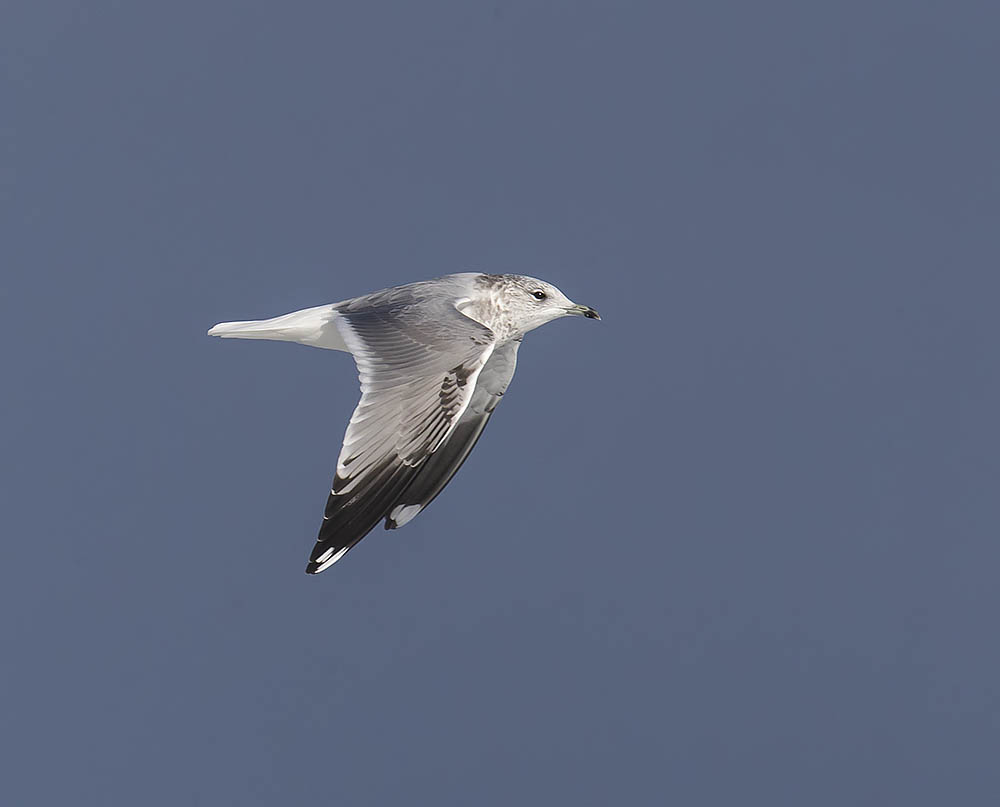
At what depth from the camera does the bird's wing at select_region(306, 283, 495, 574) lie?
4.53m

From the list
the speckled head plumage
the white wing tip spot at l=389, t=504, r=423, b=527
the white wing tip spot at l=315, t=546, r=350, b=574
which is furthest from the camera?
the speckled head plumage

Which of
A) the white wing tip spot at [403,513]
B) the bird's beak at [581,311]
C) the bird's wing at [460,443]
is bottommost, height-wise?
the white wing tip spot at [403,513]

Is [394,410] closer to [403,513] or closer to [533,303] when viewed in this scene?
[403,513]

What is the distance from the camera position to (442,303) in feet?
17.2

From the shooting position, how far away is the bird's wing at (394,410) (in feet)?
14.9

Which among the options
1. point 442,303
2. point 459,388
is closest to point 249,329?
point 442,303

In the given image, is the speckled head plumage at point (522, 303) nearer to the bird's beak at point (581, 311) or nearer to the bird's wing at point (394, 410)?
the bird's beak at point (581, 311)

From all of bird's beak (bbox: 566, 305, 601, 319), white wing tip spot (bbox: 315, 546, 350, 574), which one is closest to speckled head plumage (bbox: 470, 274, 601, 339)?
bird's beak (bbox: 566, 305, 601, 319)

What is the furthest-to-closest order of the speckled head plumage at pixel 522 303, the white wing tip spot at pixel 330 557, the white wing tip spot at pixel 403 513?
the speckled head plumage at pixel 522 303 → the white wing tip spot at pixel 403 513 → the white wing tip spot at pixel 330 557

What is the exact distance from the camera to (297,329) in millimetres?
5410

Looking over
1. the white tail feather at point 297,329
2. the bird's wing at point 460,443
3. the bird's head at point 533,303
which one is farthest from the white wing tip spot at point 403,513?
the bird's head at point 533,303

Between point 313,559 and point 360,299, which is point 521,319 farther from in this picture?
point 313,559

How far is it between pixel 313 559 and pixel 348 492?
222 mm

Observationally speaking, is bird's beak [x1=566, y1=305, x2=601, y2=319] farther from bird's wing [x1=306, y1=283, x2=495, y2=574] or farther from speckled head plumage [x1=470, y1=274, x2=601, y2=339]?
bird's wing [x1=306, y1=283, x2=495, y2=574]
